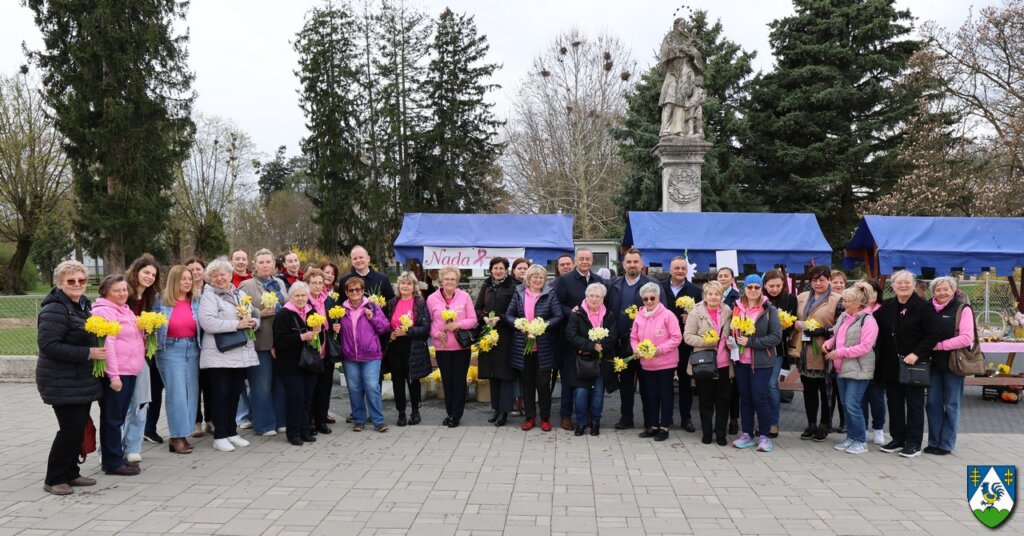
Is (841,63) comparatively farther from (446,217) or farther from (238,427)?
(238,427)

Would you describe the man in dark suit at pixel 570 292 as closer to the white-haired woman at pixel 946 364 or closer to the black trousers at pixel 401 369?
the black trousers at pixel 401 369

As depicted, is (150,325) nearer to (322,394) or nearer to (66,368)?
(66,368)

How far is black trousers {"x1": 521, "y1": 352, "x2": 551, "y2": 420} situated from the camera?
684cm

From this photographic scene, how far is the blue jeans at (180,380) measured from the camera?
5816 millimetres

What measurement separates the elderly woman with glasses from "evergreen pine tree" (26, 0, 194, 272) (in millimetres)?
24352

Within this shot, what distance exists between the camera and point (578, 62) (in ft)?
93.6

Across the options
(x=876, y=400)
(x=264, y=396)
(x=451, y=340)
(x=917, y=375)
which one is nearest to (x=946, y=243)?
(x=876, y=400)

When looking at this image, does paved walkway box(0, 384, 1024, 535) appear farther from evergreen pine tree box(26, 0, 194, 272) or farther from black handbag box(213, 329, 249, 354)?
evergreen pine tree box(26, 0, 194, 272)

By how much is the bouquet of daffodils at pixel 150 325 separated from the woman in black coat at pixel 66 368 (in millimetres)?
434

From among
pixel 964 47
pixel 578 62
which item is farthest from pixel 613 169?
pixel 964 47

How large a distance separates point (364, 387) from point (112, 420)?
7.88 feet

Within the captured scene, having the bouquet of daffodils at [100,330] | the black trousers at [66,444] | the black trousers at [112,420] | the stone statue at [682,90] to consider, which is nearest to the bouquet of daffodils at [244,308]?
the black trousers at [112,420]

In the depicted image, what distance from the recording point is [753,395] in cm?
611

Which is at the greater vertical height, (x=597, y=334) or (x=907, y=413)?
(x=597, y=334)
